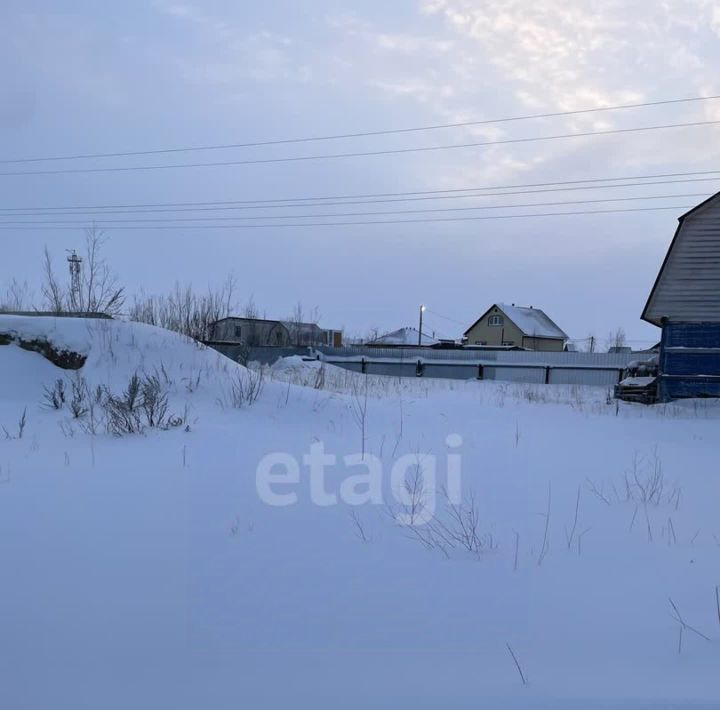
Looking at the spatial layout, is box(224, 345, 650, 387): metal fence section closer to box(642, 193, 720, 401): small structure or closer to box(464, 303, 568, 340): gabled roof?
box(642, 193, 720, 401): small structure

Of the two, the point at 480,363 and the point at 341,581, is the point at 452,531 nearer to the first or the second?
the point at 341,581

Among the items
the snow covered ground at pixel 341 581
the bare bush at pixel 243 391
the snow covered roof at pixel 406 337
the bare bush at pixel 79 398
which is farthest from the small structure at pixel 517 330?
the snow covered ground at pixel 341 581

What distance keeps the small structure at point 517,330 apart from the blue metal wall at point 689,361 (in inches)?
1305

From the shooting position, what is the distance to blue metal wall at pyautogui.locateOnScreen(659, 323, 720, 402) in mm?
11219

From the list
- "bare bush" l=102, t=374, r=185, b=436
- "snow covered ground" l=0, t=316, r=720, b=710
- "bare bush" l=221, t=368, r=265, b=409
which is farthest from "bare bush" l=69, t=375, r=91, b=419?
"bare bush" l=221, t=368, r=265, b=409

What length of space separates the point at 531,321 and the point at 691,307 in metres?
36.6

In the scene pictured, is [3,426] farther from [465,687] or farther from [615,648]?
[615,648]

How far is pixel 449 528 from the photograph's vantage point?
114 inches

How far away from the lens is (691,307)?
11227mm

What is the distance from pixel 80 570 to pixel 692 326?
12.7 metres

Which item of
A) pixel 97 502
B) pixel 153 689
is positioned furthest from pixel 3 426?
Answer: pixel 153 689

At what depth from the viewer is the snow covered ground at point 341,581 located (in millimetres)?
1639

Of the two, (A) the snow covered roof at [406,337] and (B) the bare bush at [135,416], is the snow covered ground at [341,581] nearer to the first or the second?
(B) the bare bush at [135,416]

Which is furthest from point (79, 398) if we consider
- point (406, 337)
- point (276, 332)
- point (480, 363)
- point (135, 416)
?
point (406, 337)
